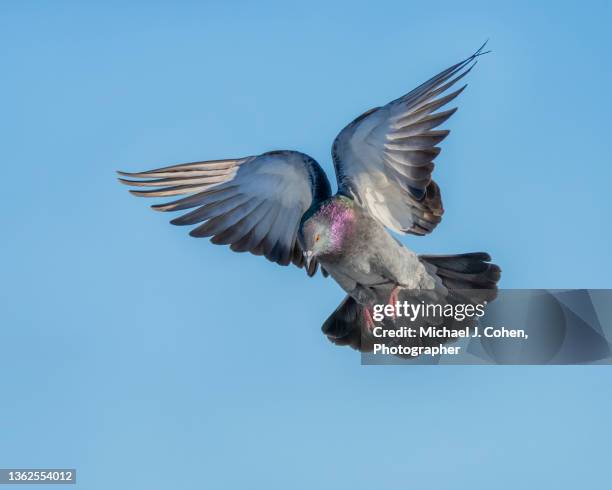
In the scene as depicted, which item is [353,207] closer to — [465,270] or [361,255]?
[361,255]

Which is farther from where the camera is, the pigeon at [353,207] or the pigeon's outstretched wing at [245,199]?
the pigeon's outstretched wing at [245,199]

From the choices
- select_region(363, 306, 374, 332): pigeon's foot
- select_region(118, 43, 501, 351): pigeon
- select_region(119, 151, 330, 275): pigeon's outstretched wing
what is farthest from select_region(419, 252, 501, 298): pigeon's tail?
select_region(119, 151, 330, 275): pigeon's outstretched wing

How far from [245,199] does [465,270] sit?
406cm

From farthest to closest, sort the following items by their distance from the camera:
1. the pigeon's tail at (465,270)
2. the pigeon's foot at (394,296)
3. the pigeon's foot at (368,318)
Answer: the pigeon's tail at (465,270) → the pigeon's foot at (368,318) → the pigeon's foot at (394,296)

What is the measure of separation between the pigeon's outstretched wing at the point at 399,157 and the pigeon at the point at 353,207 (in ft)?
0.05

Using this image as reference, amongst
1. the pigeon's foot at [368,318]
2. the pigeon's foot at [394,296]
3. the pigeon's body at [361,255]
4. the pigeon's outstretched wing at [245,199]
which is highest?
the pigeon's outstretched wing at [245,199]

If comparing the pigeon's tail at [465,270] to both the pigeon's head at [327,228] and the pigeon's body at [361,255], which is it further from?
the pigeon's head at [327,228]

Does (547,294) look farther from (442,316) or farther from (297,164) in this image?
(297,164)

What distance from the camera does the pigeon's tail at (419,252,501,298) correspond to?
2186cm

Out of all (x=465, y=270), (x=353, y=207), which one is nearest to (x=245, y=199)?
(x=353, y=207)

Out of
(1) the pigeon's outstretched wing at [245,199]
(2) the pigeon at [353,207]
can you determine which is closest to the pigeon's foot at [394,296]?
(2) the pigeon at [353,207]

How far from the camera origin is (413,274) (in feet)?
69.9

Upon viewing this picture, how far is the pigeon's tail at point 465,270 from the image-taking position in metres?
21.9

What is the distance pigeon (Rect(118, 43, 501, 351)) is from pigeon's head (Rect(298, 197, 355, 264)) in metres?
0.02
